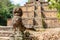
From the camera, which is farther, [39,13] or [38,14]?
[39,13]

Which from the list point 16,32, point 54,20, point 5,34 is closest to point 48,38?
point 16,32

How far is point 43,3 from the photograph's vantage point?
28.7m

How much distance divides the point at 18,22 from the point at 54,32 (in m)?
2.56

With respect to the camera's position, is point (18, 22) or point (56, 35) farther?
point (56, 35)

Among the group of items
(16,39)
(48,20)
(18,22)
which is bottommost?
(48,20)

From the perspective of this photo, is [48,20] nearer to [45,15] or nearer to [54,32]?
[45,15]

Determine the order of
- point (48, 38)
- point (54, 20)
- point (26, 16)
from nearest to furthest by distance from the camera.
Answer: point (48, 38)
point (54, 20)
point (26, 16)

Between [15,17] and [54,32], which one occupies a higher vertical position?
[15,17]

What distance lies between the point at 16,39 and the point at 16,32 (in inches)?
9.5

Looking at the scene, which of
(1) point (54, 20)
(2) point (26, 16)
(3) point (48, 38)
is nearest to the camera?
(3) point (48, 38)

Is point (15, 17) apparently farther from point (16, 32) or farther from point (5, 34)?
point (5, 34)

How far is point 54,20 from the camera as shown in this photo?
85.7 feet

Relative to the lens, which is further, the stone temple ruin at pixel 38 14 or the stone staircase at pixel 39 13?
the stone staircase at pixel 39 13

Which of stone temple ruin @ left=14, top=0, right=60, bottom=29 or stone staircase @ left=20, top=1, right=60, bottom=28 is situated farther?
stone staircase @ left=20, top=1, right=60, bottom=28
